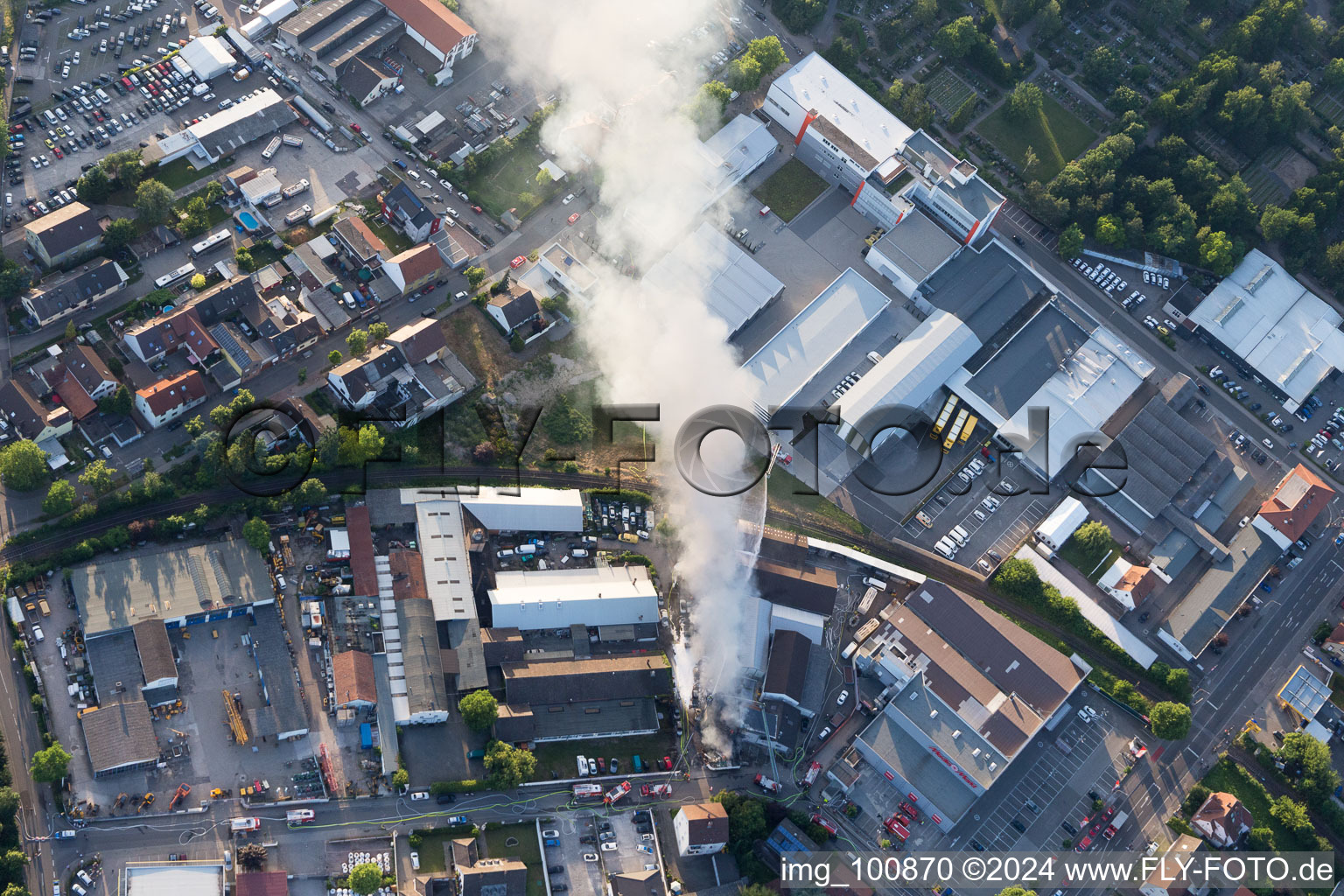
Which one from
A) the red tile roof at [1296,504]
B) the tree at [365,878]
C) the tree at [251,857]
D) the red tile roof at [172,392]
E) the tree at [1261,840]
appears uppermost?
the red tile roof at [172,392]

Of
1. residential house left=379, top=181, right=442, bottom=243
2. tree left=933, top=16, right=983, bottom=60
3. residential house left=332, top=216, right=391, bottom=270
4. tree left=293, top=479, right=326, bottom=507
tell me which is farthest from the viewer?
tree left=933, top=16, right=983, bottom=60

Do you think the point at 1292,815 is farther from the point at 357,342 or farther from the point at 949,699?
the point at 357,342

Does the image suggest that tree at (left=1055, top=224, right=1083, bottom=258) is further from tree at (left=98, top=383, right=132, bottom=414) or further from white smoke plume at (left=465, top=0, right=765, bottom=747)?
tree at (left=98, top=383, right=132, bottom=414)

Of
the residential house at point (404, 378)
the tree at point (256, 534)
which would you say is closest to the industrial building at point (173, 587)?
the tree at point (256, 534)

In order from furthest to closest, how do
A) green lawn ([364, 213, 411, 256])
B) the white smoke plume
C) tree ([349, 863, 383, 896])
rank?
1. green lawn ([364, 213, 411, 256])
2. the white smoke plume
3. tree ([349, 863, 383, 896])

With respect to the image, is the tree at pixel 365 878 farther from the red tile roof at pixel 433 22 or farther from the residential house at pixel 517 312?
the red tile roof at pixel 433 22

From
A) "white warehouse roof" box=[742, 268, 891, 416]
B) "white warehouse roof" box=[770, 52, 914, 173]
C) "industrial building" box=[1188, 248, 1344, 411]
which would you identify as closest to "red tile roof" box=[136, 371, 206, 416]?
"white warehouse roof" box=[742, 268, 891, 416]

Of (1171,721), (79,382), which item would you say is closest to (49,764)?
(79,382)
